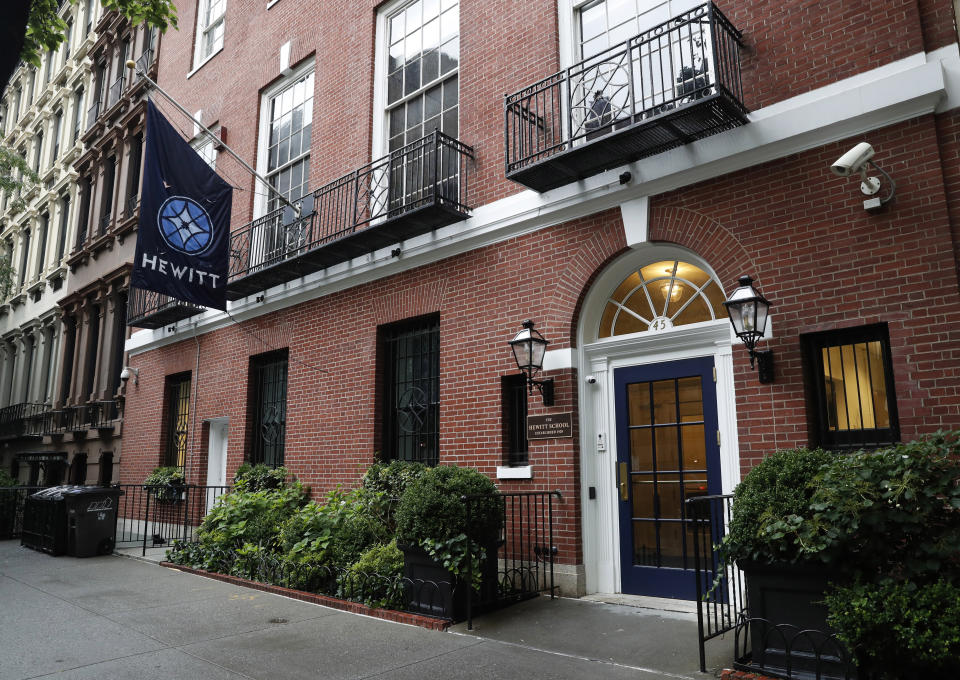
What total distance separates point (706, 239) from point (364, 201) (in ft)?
18.0

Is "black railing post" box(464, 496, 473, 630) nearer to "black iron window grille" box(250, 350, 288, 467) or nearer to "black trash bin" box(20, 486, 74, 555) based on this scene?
"black iron window grille" box(250, 350, 288, 467)

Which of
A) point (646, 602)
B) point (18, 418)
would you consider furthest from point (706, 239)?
point (18, 418)

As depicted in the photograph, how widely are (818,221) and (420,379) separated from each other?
5.43m

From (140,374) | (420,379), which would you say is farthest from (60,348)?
(420,379)

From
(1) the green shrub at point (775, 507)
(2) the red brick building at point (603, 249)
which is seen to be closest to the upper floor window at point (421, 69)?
(2) the red brick building at point (603, 249)

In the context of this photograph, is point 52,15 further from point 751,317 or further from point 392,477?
point 751,317

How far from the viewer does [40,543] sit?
11.7m

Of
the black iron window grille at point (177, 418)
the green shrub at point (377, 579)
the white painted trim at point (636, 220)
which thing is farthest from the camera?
the black iron window grille at point (177, 418)

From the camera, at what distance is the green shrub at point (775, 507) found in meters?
4.43

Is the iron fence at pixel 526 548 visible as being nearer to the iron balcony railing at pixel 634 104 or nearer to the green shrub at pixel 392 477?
the green shrub at pixel 392 477

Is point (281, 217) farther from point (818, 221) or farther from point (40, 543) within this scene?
point (818, 221)

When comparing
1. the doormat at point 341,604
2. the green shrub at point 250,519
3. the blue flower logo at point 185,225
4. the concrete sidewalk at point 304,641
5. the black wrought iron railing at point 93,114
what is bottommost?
the concrete sidewalk at point 304,641

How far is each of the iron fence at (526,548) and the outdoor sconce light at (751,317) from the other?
2.49m

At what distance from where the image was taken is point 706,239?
22.6 ft
